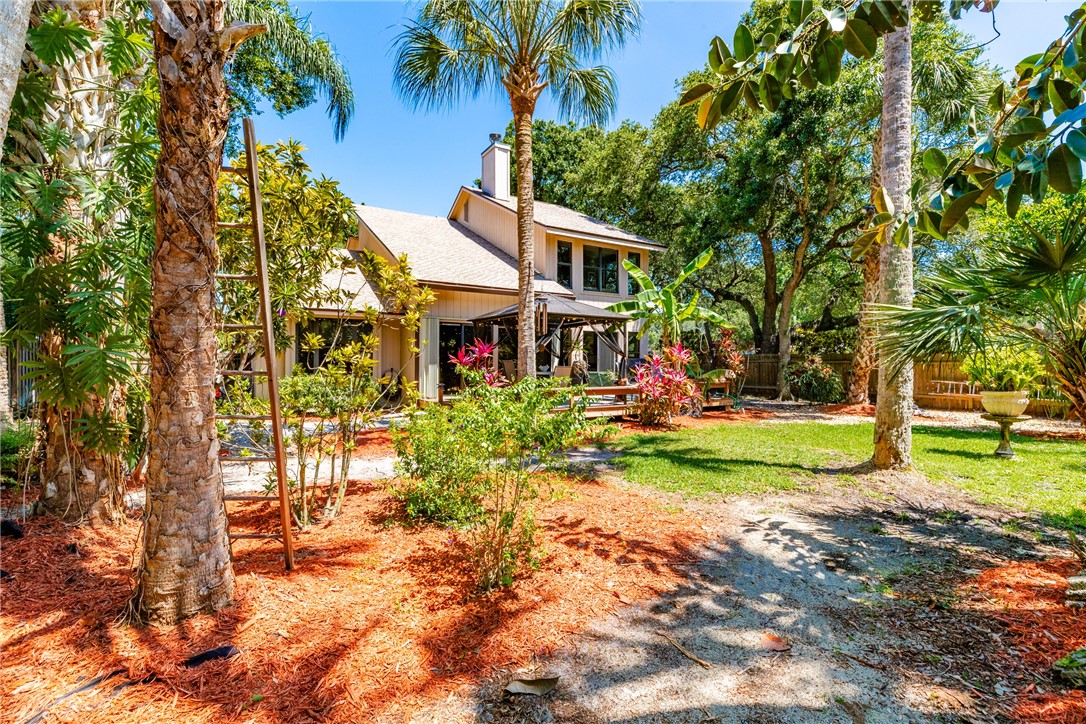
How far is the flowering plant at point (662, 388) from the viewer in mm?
10734

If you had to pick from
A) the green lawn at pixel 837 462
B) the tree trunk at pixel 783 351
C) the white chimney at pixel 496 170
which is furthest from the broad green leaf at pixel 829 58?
the white chimney at pixel 496 170

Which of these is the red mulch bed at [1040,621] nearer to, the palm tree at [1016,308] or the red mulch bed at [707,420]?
the palm tree at [1016,308]

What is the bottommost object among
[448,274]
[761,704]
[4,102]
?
[761,704]

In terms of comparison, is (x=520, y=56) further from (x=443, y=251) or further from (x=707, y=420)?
(x=707, y=420)

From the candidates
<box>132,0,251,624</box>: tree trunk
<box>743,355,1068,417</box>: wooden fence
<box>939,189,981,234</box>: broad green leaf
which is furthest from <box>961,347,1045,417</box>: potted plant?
<box>132,0,251,624</box>: tree trunk

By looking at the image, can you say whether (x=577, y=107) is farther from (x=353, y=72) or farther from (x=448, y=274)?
(x=353, y=72)

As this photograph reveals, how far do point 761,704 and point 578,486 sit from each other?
367 cm

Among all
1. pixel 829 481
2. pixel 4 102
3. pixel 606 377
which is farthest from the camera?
pixel 606 377

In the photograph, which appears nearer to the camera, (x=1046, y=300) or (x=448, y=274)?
(x=1046, y=300)

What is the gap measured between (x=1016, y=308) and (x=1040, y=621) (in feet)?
7.94

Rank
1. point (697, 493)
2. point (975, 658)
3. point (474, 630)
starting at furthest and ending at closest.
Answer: point (697, 493), point (474, 630), point (975, 658)

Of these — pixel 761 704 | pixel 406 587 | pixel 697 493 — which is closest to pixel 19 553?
pixel 406 587

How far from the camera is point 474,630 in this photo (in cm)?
272

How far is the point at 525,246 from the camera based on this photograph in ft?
29.6
